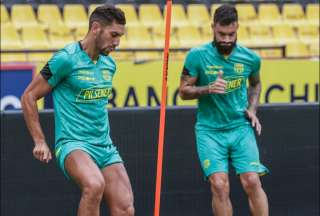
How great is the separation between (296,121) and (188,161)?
1.24 metres

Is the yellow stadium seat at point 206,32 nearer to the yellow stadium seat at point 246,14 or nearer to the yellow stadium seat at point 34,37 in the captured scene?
the yellow stadium seat at point 246,14

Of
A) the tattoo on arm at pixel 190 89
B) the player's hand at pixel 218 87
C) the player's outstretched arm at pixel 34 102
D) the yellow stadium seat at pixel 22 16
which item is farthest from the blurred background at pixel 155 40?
the player's outstretched arm at pixel 34 102

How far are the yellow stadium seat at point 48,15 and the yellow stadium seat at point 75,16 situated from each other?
146 mm

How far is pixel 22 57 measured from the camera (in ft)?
41.3

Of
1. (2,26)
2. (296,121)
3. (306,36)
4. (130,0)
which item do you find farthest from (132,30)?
(296,121)

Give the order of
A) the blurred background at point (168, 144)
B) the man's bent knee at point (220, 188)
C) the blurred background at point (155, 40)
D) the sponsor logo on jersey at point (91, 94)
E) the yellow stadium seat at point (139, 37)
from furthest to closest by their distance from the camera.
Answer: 1. the yellow stadium seat at point (139, 37)
2. the blurred background at point (155, 40)
3. the blurred background at point (168, 144)
4. the man's bent knee at point (220, 188)
5. the sponsor logo on jersey at point (91, 94)

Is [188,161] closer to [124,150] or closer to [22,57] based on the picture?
[124,150]

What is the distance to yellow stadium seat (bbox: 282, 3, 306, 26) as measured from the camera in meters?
15.0

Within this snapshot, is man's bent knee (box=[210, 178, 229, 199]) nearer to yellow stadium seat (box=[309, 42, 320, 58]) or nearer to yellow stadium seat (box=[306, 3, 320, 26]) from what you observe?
yellow stadium seat (box=[309, 42, 320, 58])

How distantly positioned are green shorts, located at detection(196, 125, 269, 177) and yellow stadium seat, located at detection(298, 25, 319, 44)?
682cm

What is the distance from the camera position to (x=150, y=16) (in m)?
14.3

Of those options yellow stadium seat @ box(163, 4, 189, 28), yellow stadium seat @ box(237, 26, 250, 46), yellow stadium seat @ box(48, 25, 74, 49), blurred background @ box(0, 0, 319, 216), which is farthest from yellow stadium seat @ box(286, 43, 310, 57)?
yellow stadium seat @ box(48, 25, 74, 49)

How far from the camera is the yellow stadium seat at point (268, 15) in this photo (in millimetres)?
14898

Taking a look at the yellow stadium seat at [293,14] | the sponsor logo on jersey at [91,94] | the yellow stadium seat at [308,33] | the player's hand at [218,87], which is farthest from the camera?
the yellow stadium seat at [293,14]
